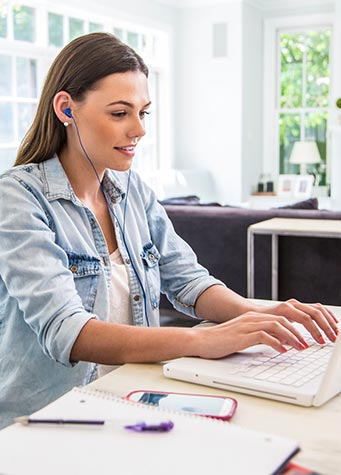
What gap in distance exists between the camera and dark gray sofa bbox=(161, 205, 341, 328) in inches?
140

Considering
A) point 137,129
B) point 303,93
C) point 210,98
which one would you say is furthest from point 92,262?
point 303,93

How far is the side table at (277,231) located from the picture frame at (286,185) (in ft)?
12.8

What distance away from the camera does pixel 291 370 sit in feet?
3.45

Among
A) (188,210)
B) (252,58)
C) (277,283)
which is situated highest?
(252,58)

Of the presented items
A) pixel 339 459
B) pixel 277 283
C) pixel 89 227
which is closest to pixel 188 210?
pixel 277 283

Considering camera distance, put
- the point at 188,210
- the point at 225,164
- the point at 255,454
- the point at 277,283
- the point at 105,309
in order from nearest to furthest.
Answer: the point at 255,454 < the point at 105,309 < the point at 277,283 < the point at 188,210 < the point at 225,164

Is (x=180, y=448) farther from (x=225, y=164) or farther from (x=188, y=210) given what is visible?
(x=225, y=164)

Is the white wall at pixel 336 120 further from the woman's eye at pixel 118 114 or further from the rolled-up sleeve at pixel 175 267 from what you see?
the woman's eye at pixel 118 114

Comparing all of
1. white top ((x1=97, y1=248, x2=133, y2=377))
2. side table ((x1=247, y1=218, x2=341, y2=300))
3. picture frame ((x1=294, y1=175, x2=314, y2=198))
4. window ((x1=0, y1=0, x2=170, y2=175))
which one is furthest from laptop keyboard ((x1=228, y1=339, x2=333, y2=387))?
picture frame ((x1=294, y1=175, x2=314, y2=198))

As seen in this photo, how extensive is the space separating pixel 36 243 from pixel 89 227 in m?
0.20

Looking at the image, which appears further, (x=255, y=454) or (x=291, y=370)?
(x=291, y=370)

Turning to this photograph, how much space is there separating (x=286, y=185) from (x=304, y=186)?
23 centimetres

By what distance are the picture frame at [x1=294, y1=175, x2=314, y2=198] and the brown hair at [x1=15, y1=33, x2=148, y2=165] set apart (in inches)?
238

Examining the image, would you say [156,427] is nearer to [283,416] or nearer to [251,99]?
[283,416]
